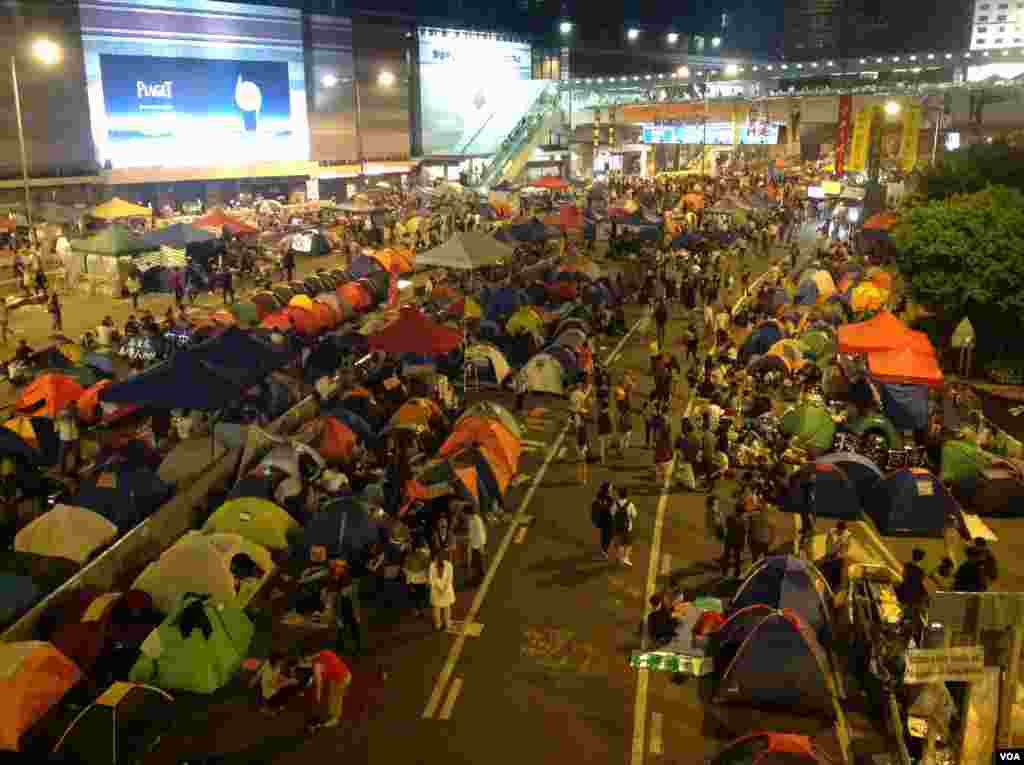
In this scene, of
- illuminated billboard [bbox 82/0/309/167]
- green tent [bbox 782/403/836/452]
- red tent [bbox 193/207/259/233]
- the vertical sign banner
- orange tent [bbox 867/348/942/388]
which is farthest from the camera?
illuminated billboard [bbox 82/0/309/167]

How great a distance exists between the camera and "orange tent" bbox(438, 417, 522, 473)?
14875 millimetres

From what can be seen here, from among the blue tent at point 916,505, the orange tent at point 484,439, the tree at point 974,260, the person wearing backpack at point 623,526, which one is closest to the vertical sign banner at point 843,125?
the tree at point 974,260

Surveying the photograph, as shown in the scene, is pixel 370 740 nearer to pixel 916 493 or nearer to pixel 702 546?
pixel 702 546

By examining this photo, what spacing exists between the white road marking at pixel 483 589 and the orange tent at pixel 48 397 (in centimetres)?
928

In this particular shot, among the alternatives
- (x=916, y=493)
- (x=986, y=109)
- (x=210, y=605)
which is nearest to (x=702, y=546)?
(x=916, y=493)

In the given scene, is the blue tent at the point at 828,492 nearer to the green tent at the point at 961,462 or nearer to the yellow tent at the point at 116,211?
the green tent at the point at 961,462

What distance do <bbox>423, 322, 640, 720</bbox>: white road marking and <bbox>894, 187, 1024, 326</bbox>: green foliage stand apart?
1039cm

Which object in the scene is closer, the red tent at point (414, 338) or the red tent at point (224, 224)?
the red tent at point (414, 338)

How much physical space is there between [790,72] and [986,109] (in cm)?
1234

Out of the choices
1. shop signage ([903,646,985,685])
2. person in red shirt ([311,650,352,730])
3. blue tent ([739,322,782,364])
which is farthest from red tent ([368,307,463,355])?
shop signage ([903,646,985,685])

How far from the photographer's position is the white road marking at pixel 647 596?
9.22 meters

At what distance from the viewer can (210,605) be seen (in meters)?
10.3

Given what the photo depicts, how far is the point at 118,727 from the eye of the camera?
8.88 m

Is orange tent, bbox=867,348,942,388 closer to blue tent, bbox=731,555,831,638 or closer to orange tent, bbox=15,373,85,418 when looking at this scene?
blue tent, bbox=731,555,831,638
